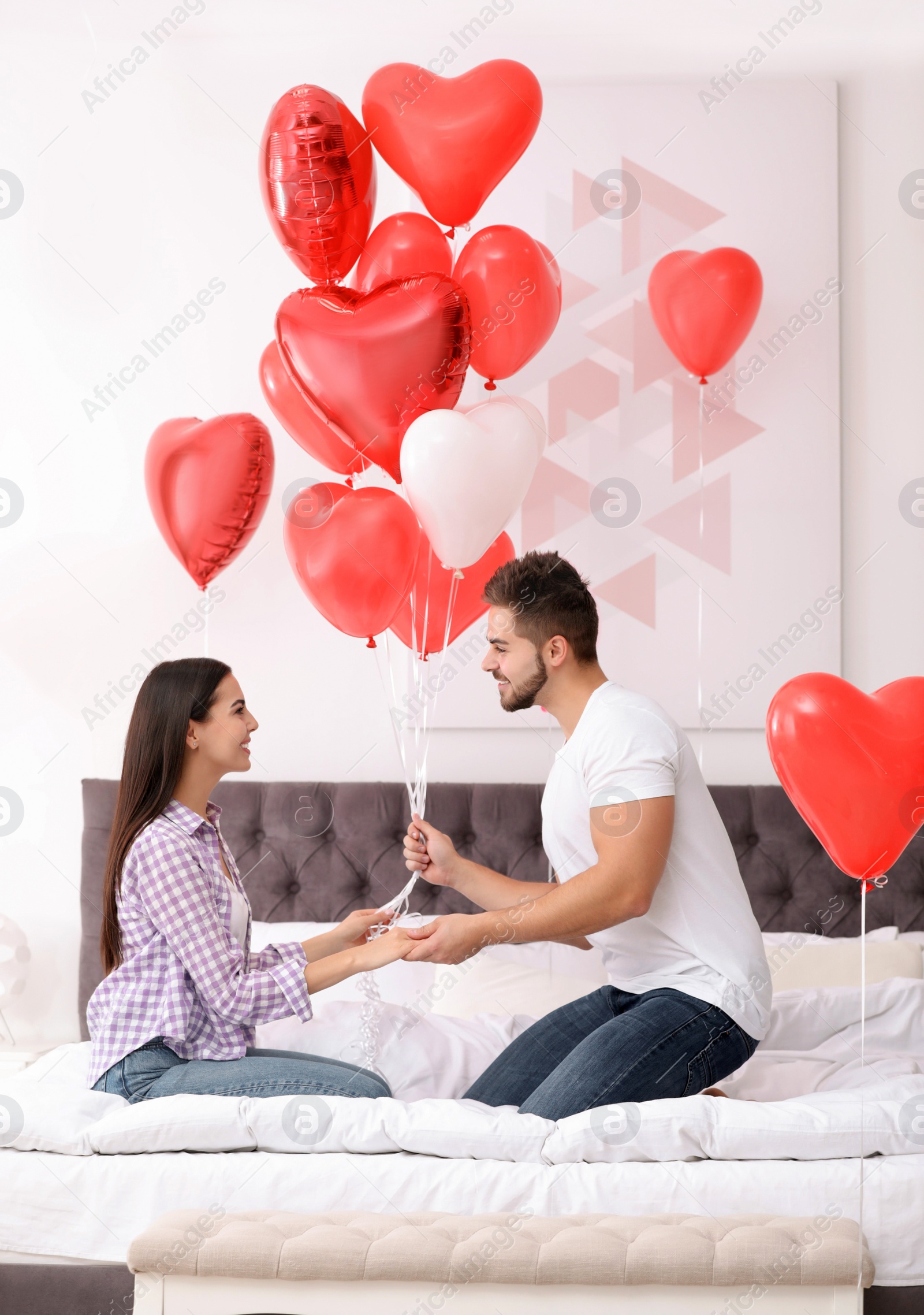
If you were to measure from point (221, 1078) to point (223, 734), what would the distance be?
54cm

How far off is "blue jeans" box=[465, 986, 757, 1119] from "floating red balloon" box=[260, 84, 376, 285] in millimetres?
1439

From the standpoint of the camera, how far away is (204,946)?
1706mm

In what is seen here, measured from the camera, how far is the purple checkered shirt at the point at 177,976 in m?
1.71

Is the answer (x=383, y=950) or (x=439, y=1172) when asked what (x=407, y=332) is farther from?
(x=439, y=1172)

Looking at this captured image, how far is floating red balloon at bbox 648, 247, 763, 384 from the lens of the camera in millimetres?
2486

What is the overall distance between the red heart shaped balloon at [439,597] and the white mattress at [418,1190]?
1.05 metres

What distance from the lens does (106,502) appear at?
284 cm

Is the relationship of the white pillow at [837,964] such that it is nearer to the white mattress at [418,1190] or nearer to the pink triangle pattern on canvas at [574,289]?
the white mattress at [418,1190]

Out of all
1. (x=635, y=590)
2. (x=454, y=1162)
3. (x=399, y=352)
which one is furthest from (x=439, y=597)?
(x=454, y=1162)

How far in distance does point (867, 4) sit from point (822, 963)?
7.34ft

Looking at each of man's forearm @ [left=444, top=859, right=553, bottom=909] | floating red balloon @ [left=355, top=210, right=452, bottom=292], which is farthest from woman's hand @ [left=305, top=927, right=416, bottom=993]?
floating red balloon @ [left=355, top=210, right=452, bottom=292]

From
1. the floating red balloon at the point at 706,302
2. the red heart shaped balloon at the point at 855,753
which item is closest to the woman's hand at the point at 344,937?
the red heart shaped balloon at the point at 855,753

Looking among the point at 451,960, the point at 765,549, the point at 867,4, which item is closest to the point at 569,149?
the point at 867,4

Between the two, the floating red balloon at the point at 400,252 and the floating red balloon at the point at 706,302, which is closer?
the floating red balloon at the point at 400,252
